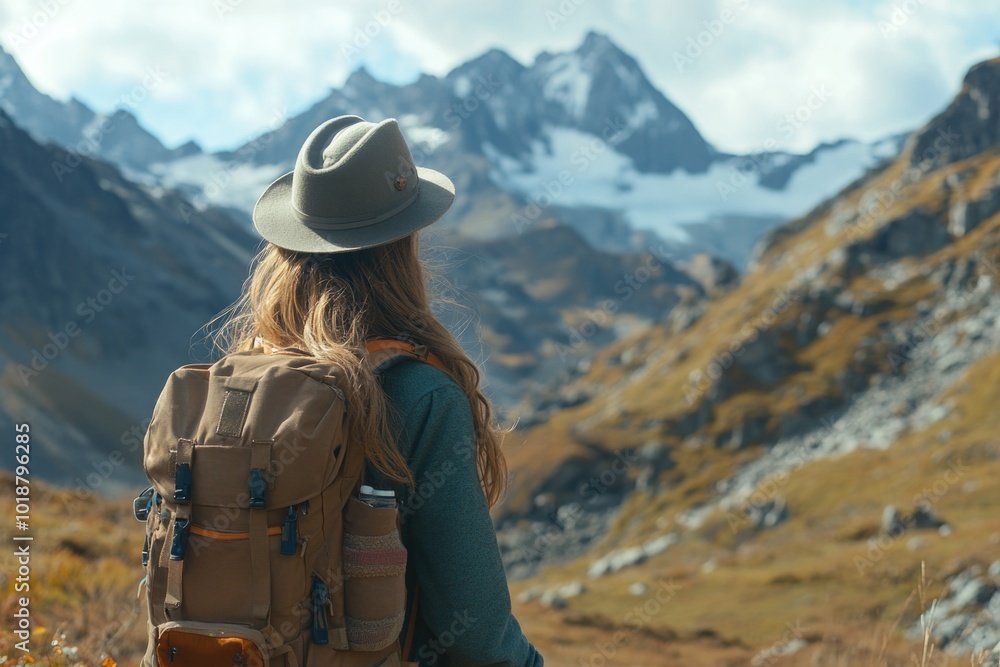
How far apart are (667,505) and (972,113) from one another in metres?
99.5

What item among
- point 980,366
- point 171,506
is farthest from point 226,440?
point 980,366

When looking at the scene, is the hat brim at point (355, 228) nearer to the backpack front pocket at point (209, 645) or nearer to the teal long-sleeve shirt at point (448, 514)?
the teal long-sleeve shirt at point (448, 514)

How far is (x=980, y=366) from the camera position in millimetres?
74250

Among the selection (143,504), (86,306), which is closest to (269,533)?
(143,504)

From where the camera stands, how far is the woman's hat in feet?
11.5

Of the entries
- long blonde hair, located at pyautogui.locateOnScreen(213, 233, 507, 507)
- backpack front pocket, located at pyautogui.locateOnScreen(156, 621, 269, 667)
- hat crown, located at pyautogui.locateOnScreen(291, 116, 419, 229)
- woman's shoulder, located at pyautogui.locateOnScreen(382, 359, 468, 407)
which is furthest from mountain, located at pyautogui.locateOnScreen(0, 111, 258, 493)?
woman's shoulder, located at pyautogui.locateOnScreen(382, 359, 468, 407)

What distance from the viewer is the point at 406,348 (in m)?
3.31

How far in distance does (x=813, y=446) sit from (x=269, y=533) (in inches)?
3207

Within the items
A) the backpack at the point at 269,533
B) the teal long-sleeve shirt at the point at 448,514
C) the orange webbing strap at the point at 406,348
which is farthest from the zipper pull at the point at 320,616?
the orange webbing strap at the point at 406,348

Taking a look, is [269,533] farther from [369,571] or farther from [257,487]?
[369,571]

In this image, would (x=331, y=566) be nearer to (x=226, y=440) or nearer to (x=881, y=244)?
(x=226, y=440)

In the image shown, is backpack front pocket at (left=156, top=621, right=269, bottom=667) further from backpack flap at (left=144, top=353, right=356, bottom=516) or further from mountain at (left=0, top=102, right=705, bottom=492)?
mountain at (left=0, top=102, right=705, bottom=492)

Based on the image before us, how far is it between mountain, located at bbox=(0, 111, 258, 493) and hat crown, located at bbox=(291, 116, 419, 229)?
293ft

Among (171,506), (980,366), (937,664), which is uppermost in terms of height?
(171,506)
